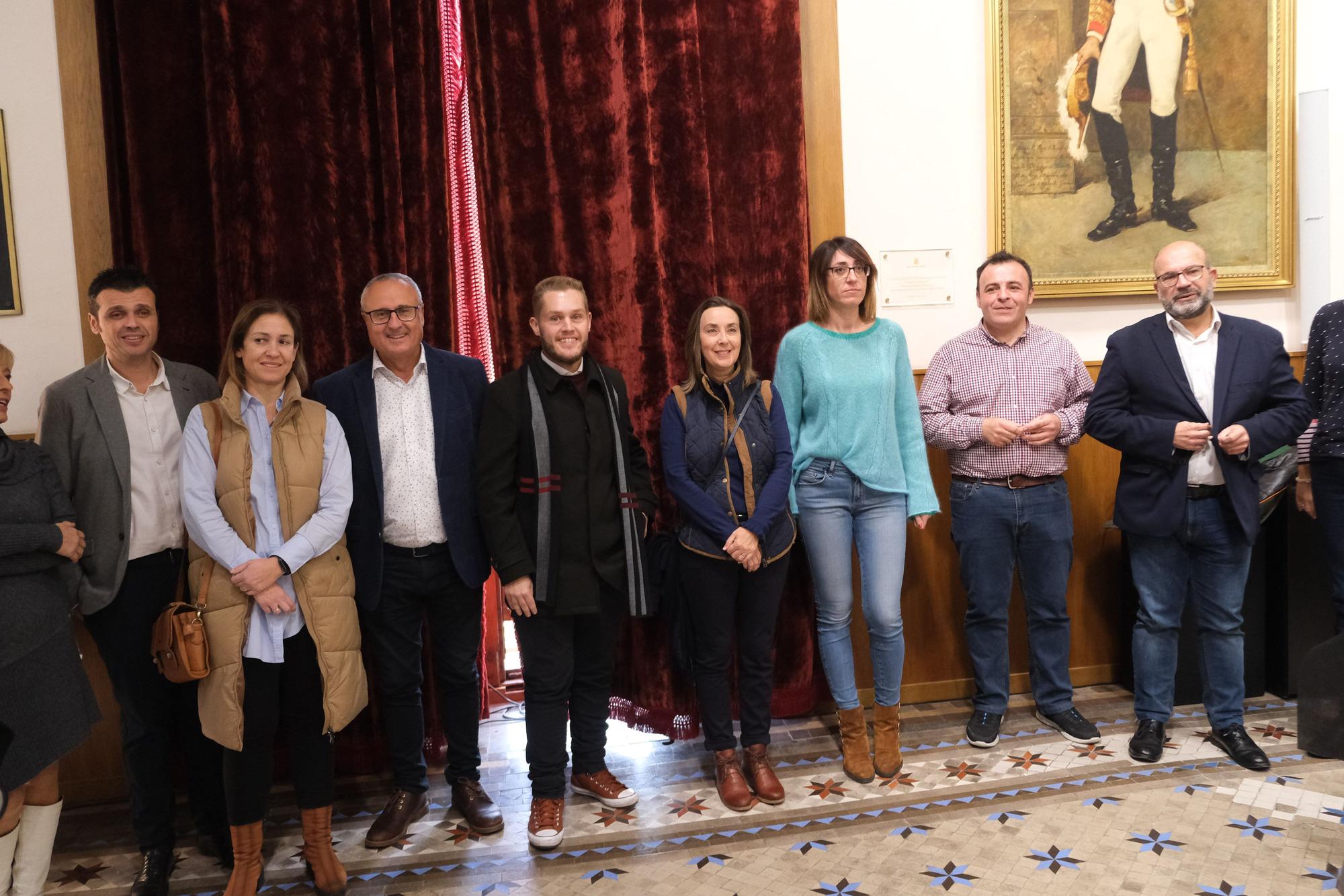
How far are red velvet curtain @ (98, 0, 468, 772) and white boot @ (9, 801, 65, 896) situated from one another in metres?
1.35

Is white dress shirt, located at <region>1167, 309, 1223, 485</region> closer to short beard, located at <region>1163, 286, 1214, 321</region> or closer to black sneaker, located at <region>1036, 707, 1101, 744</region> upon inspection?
short beard, located at <region>1163, 286, 1214, 321</region>

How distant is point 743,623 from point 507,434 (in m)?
0.90

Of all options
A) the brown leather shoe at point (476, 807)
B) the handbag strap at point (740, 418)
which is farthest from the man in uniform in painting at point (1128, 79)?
the brown leather shoe at point (476, 807)

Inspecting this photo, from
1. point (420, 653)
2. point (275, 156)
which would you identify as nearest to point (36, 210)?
point (275, 156)

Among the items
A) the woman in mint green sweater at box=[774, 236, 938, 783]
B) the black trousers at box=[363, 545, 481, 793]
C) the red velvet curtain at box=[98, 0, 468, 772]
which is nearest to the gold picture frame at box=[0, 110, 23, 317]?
the red velvet curtain at box=[98, 0, 468, 772]

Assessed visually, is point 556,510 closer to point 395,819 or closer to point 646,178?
point 395,819

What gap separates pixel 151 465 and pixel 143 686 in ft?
1.88

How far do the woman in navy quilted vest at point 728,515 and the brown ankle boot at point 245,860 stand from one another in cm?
123

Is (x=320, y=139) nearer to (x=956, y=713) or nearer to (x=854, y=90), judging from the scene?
(x=854, y=90)

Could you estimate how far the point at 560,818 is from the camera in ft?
7.97

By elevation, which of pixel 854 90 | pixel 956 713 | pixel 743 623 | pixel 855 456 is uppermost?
pixel 854 90

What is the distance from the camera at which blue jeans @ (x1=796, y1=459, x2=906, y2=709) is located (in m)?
2.65

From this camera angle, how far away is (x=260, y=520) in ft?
7.07

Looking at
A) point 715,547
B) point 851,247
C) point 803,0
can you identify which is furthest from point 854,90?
point 715,547
